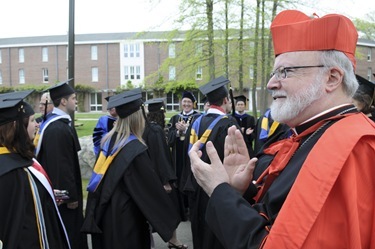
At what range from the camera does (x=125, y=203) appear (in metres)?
3.85

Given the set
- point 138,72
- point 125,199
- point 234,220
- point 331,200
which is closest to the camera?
point 331,200

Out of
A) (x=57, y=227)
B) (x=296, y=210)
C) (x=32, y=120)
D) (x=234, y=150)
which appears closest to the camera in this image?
(x=296, y=210)

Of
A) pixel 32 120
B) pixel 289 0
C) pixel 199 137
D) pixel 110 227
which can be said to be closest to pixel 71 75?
pixel 199 137

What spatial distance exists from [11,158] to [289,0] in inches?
575

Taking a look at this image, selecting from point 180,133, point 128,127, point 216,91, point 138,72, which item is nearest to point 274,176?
point 128,127

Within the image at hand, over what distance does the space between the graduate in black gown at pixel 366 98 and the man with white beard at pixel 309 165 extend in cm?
290

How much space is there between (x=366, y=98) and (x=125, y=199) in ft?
9.99

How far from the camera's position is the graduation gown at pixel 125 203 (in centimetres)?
380

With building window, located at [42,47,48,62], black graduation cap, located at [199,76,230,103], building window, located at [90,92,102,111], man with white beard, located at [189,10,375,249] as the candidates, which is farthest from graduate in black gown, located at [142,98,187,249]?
building window, located at [42,47,48,62]

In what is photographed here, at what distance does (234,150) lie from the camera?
207 centimetres

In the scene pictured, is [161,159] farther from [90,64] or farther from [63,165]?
[90,64]

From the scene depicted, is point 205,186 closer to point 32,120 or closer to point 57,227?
point 57,227

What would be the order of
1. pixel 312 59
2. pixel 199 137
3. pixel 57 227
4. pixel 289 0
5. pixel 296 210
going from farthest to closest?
pixel 289 0, pixel 199 137, pixel 57 227, pixel 312 59, pixel 296 210

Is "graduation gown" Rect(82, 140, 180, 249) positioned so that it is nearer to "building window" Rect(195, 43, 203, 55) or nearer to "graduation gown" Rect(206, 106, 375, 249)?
"graduation gown" Rect(206, 106, 375, 249)
